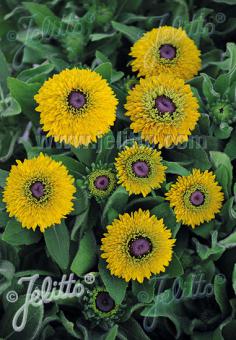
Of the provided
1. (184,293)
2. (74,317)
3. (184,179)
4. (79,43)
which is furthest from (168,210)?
(79,43)

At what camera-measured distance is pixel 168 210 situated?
102 cm

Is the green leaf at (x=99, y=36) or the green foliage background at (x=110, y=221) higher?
the green leaf at (x=99, y=36)

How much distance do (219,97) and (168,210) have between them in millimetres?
282

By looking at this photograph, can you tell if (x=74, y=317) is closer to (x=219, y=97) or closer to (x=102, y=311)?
(x=102, y=311)

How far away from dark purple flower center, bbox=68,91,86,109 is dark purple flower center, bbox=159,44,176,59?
0.79ft

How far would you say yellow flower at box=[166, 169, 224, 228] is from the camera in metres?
1.01

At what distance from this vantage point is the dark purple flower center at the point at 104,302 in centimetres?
102

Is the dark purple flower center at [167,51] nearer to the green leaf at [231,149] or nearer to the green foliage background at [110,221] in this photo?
the green foliage background at [110,221]

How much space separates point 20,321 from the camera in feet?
3.42

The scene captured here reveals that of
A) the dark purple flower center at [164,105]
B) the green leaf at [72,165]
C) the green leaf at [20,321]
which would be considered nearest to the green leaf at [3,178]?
the green leaf at [72,165]

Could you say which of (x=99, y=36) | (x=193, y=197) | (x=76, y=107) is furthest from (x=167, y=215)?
(x=99, y=36)

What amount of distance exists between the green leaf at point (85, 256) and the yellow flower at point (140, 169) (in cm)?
13

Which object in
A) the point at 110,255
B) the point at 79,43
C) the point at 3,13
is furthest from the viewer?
the point at 3,13

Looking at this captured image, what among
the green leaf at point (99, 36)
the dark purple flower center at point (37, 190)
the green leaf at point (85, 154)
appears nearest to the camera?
the dark purple flower center at point (37, 190)
